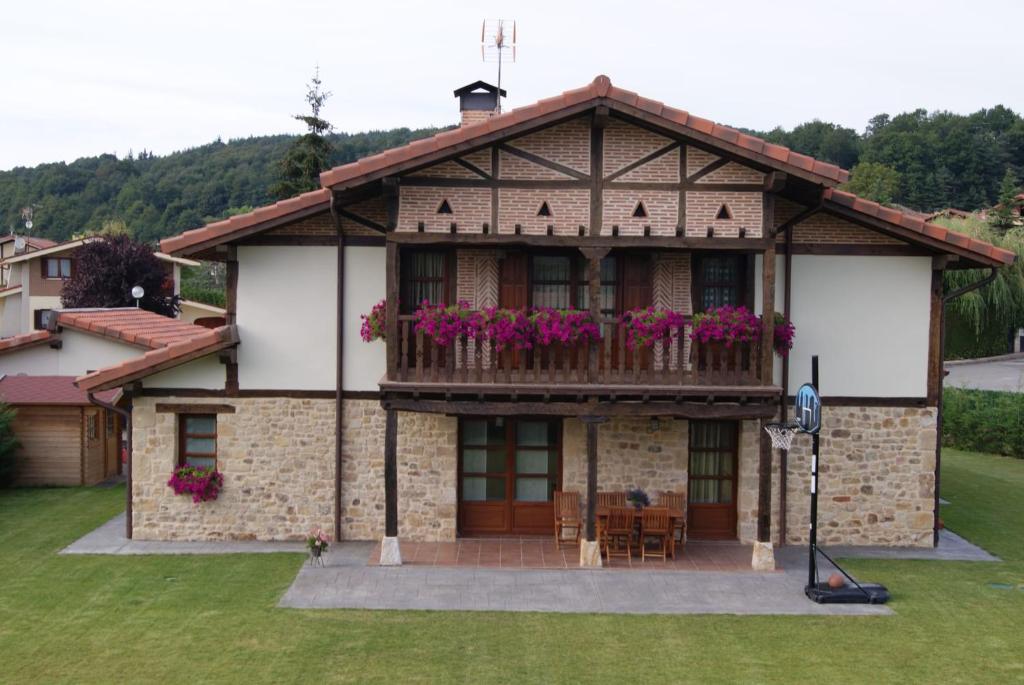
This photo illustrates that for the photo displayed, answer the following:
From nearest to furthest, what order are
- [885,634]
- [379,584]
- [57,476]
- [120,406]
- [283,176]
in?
[885,634] → [379,584] → [120,406] → [57,476] → [283,176]

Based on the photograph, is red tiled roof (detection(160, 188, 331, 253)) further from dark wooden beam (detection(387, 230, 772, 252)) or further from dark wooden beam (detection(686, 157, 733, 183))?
dark wooden beam (detection(686, 157, 733, 183))

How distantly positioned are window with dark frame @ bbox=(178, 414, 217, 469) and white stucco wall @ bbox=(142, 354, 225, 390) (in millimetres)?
516

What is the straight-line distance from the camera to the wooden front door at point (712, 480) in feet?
51.3

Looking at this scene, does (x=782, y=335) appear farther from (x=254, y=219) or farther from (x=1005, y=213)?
(x=1005, y=213)

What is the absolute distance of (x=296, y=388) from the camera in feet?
49.9

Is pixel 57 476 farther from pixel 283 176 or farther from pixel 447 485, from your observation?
pixel 283 176

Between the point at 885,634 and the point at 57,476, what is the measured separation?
1612 cm

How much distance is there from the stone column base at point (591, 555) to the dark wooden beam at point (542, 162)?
17.4 ft

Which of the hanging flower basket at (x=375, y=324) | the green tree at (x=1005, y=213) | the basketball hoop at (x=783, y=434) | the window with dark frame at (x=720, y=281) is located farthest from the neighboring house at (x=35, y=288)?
the green tree at (x=1005, y=213)

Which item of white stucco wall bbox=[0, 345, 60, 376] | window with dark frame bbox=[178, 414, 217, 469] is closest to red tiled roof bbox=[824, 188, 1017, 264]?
window with dark frame bbox=[178, 414, 217, 469]

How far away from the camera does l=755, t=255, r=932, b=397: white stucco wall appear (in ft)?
49.9

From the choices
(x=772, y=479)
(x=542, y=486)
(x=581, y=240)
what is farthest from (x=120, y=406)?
(x=772, y=479)

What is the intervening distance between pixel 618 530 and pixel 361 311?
5263 millimetres

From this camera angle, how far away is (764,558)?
13.8m
